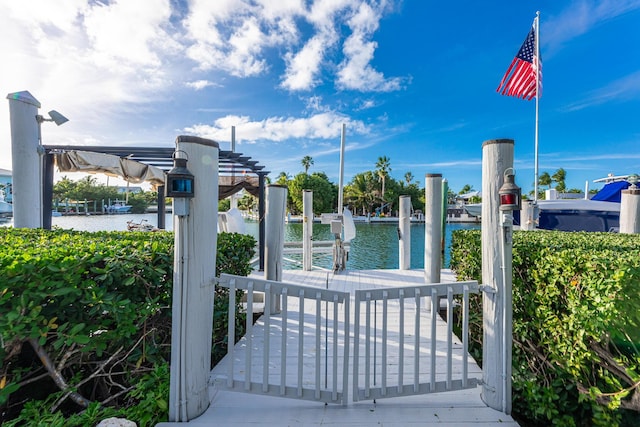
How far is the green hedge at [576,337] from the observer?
1399 mm

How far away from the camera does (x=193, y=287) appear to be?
1586mm

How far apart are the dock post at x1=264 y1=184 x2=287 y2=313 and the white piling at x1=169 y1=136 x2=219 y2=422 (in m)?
1.50

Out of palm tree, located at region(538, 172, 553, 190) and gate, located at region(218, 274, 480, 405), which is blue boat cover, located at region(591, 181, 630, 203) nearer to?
gate, located at region(218, 274, 480, 405)

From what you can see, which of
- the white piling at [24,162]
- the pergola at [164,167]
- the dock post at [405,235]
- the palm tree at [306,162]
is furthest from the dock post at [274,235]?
the palm tree at [306,162]

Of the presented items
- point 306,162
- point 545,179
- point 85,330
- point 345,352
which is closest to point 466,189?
point 545,179

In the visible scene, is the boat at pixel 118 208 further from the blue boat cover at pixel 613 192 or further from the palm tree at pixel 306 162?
the blue boat cover at pixel 613 192

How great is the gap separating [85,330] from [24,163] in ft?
13.0

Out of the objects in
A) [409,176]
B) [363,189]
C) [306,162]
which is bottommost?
[363,189]

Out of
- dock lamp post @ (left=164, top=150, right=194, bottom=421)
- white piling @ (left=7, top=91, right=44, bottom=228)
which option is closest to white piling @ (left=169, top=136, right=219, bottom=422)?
dock lamp post @ (left=164, top=150, right=194, bottom=421)

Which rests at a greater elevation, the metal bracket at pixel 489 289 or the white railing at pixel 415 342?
the metal bracket at pixel 489 289

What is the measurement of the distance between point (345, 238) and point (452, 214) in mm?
39965

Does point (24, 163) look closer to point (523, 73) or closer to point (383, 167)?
point (523, 73)

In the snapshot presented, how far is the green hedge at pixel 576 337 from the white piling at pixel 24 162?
19.7 feet

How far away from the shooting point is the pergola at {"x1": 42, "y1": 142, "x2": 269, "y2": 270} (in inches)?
198
